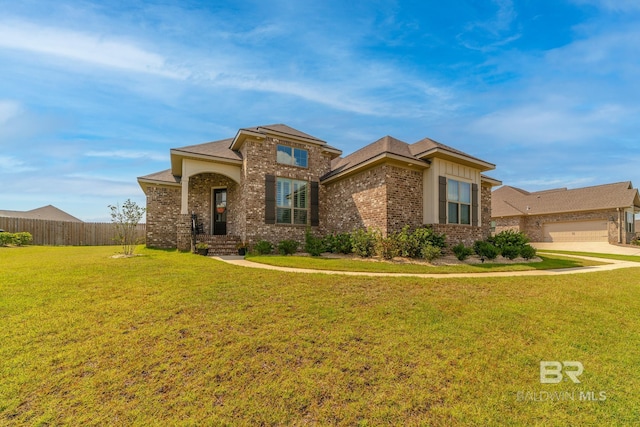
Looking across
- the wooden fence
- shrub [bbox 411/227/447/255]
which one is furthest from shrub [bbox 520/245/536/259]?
the wooden fence

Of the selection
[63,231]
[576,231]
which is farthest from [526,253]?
[63,231]

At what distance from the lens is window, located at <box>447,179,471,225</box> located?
482 inches

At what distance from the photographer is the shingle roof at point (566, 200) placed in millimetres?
22016

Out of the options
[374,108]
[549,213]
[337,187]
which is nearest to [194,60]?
[374,108]

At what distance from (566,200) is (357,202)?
23.2m

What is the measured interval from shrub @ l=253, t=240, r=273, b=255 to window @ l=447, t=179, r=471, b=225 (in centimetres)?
778

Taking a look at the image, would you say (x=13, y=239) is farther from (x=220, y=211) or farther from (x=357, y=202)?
(x=357, y=202)

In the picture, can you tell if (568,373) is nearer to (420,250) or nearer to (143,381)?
(143,381)

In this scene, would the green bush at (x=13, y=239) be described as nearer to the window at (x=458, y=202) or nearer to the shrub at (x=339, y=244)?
the shrub at (x=339, y=244)

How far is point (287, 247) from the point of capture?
40.0ft

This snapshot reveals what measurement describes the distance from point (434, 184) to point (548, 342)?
27.2 feet

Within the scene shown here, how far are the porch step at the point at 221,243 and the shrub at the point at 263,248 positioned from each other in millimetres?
1315

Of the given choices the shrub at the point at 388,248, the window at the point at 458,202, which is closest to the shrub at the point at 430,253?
the shrub at the point at 388,248

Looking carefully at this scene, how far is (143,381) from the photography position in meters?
3.15
